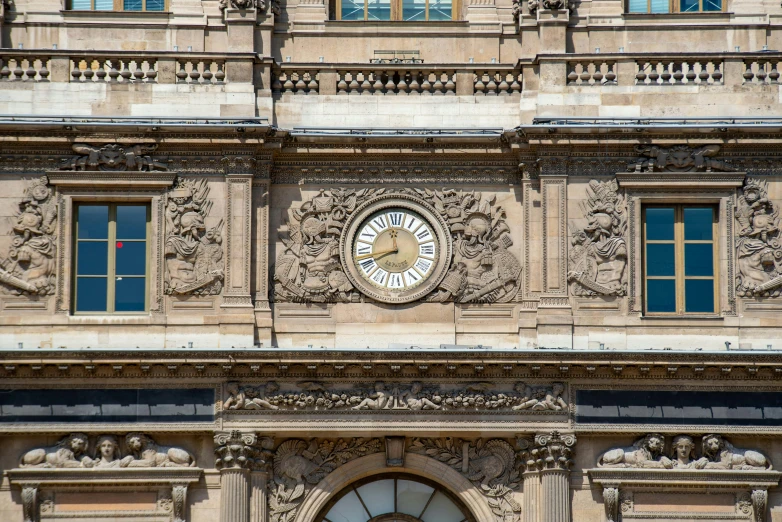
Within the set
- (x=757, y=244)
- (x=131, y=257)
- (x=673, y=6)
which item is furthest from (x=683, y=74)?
(x=131, y=257)

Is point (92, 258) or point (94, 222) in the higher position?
point (94, 222)

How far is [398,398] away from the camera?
91.6ft

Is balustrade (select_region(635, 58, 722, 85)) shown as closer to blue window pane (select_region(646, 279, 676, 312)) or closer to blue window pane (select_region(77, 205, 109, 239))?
blue window pane (select_region(646, 279, 676, 312))

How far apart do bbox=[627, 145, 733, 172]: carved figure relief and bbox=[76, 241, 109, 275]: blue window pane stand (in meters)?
8.76

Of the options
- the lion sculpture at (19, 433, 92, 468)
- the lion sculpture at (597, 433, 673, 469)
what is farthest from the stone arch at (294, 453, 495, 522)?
the lion sculpture at (19, 433, 92, 468)

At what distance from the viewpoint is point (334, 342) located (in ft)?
93.5

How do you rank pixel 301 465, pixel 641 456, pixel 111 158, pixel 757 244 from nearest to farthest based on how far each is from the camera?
pixel 641 456 → pixel 301 465 → pixel 111 158 → pixel 757 244

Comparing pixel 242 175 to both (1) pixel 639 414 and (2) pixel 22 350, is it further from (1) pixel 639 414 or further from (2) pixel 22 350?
(1) pixel 639 414

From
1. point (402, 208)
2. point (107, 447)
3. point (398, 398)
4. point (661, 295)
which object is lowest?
point (107, 447)

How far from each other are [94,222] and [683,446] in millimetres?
10182

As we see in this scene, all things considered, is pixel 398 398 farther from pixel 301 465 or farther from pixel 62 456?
pixel 62 456

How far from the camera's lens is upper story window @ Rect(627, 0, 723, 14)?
1199 inches

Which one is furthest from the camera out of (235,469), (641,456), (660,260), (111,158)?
(660,260)

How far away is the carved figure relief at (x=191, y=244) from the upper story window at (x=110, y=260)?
1.53 feet
